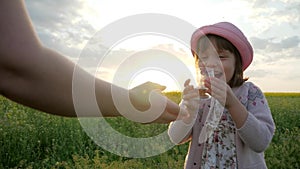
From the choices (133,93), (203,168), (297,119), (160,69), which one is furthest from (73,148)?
(297,119)

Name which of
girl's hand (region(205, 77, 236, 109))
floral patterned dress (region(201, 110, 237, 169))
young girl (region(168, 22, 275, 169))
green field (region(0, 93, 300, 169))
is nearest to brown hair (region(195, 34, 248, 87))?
young girl (region(168, 22, 275, 169))

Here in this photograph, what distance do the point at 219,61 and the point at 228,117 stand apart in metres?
0.36

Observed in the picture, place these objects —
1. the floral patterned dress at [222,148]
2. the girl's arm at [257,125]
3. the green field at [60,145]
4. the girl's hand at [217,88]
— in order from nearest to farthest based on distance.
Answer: the girl's hand at [217,88]
the girl's arm at [257,125]
the floral patterned dress at [222,148]
the green field at [60,145]

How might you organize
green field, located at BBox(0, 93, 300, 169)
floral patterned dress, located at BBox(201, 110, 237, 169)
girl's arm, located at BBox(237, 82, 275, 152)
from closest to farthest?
1. girl's arm, located at BBox(237, 82, 275, 152)
2. floral patterned dress, located at BBox(201, 110, 237, 169)
3. green field, located at BBox(0, 93, 300, 169)

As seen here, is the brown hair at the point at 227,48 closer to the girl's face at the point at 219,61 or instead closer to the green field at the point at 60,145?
the girl's face at the point at 219,61

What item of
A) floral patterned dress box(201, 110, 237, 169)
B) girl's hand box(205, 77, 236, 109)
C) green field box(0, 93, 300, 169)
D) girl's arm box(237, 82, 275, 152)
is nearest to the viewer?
girl's hand box(205, 77, 236, 109)

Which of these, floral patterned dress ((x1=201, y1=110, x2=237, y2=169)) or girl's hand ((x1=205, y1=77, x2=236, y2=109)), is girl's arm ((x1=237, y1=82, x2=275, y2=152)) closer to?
floral patterned dress ((x1=201, y1=110, x2=237, y2=169))

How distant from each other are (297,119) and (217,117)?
25.8ft

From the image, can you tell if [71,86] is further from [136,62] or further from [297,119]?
[297,119]

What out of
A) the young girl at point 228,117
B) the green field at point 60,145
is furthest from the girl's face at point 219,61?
the green field at point 60,145

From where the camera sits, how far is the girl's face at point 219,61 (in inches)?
92.5

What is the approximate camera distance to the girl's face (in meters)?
2.35

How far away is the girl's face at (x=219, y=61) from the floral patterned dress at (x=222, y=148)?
0.91 ft

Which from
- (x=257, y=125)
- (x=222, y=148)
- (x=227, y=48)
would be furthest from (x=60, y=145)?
(x=257, y=125)
